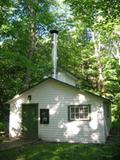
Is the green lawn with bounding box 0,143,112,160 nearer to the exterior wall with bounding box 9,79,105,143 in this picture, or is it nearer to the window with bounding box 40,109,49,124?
the exterior wall with bounding box 9,79,105,143

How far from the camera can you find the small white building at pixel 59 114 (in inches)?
683

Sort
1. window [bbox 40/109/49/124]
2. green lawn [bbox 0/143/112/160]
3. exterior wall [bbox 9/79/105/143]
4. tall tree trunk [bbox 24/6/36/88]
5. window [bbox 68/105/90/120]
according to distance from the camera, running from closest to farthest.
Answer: green lawn [bbox 0/143/112/160]
exterior wall [bbox 9/79/105/143]
window [bbox 68/105/90/120]
window [bbox 40/109/49/124]
tall tree trunk [bbox 24/6/36/88]

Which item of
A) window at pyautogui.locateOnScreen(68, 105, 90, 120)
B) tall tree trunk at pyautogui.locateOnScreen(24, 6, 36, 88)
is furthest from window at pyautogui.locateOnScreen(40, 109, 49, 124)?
tall tree trunk at pyautogui.locateOnScreen(24, 6, 36, 88)

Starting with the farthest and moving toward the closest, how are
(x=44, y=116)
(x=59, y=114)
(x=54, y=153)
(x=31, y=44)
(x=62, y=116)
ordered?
(x=31, y=44) < (x=44, y=116) < (x=59, y=114) < (x=62, y=116) < (x=54, y=153)

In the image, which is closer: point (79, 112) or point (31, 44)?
point (79, 112)

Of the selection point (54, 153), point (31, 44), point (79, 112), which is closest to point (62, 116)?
point (79, 112)

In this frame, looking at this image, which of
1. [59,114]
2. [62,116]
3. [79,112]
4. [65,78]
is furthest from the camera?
[65,78]

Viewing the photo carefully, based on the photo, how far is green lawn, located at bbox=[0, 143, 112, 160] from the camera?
12578mm

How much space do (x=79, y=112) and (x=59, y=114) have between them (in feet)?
4.40

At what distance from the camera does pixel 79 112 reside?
58.6 feet

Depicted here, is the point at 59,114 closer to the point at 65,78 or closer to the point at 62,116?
the point at 62,116

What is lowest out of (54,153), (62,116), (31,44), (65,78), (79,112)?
(54,153)

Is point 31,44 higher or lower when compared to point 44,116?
higher

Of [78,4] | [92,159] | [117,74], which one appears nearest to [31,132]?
[92,159]
